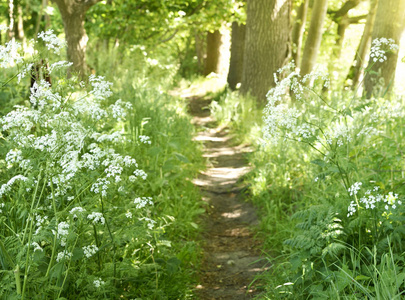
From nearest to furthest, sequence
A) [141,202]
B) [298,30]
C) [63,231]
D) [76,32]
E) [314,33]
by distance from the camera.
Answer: [63,231] → [141,202] → [76,32] → [314,33] → [298,30]

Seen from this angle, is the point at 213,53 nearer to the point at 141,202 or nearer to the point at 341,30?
the point at 341,30

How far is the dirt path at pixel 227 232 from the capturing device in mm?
4219

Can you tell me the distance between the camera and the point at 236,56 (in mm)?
14445

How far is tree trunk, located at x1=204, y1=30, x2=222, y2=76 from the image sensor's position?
688 inches

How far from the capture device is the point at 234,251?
16.1 ft

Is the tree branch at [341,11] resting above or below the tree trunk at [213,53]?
above

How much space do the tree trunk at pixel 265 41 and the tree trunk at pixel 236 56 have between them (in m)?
3.54

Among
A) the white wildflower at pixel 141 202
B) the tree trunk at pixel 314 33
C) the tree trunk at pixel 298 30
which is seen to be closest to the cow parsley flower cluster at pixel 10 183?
the white wildflower at pixel 141 202

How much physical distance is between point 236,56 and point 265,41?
4.22 meters

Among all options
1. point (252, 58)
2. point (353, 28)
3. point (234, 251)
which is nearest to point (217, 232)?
point (234, 251)

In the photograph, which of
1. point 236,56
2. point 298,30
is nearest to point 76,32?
point 298,30

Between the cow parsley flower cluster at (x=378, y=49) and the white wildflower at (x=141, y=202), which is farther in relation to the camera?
the cow parsley flower cluster at (x=378, y=49)

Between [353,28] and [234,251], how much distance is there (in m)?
25.7

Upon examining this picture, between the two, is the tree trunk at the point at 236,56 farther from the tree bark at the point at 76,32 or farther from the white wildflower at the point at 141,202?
the white wildflower at the point at 141,202
